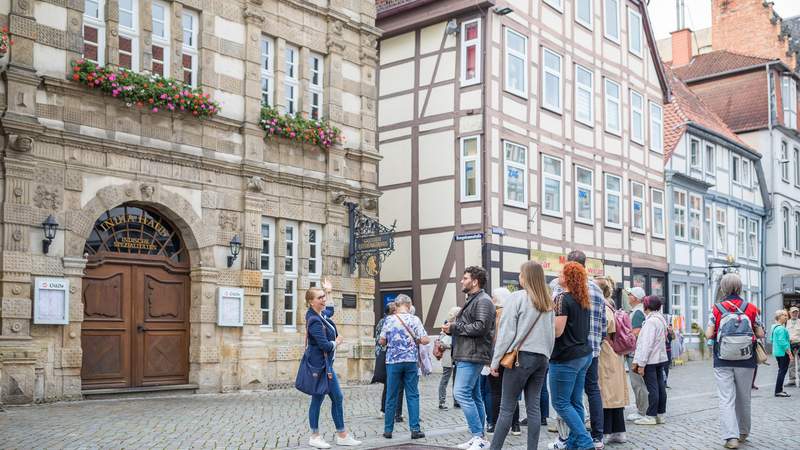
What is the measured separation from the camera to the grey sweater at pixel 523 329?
8.11m

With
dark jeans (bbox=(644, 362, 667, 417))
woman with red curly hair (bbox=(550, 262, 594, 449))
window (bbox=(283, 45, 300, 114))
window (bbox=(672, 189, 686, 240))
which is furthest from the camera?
window (bbox=(672, 189, 686, 240))

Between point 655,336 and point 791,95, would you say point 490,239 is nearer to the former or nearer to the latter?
point 655,336

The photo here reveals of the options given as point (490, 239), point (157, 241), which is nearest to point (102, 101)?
point (157, 241)

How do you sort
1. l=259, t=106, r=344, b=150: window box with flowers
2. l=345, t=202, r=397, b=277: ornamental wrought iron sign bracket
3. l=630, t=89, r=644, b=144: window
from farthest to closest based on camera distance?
l=630, t=89, r=644, b=144: window, l=345, t=202, r=397, b=277: ornamental wrought iron sign bracket, l=259, t=106, r=344, b=150: window box with flowers

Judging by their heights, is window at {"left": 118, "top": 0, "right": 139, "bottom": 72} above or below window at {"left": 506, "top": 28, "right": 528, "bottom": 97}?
below

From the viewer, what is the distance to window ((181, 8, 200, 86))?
53.2 feet

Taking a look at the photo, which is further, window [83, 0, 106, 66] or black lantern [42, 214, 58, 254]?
window [83, 0, 106, 66]

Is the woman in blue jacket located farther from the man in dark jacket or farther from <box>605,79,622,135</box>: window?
<box>605,79,622,135</box>: window

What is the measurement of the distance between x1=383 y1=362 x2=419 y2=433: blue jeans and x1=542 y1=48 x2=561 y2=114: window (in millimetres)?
15650

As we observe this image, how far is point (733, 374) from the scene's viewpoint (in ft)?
32.8

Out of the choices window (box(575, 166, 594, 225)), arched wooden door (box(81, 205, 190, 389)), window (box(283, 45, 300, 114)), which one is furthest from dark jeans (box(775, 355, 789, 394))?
arched wooden door (box(81, 205, 190, 389))

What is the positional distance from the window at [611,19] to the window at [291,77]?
1311 centimetres

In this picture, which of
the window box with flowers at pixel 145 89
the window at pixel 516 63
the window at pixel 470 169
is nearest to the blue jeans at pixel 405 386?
the window box with flowers at pixel 145 89

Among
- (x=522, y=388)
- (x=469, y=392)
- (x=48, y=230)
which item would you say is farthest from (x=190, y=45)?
(x=522, y=388)
